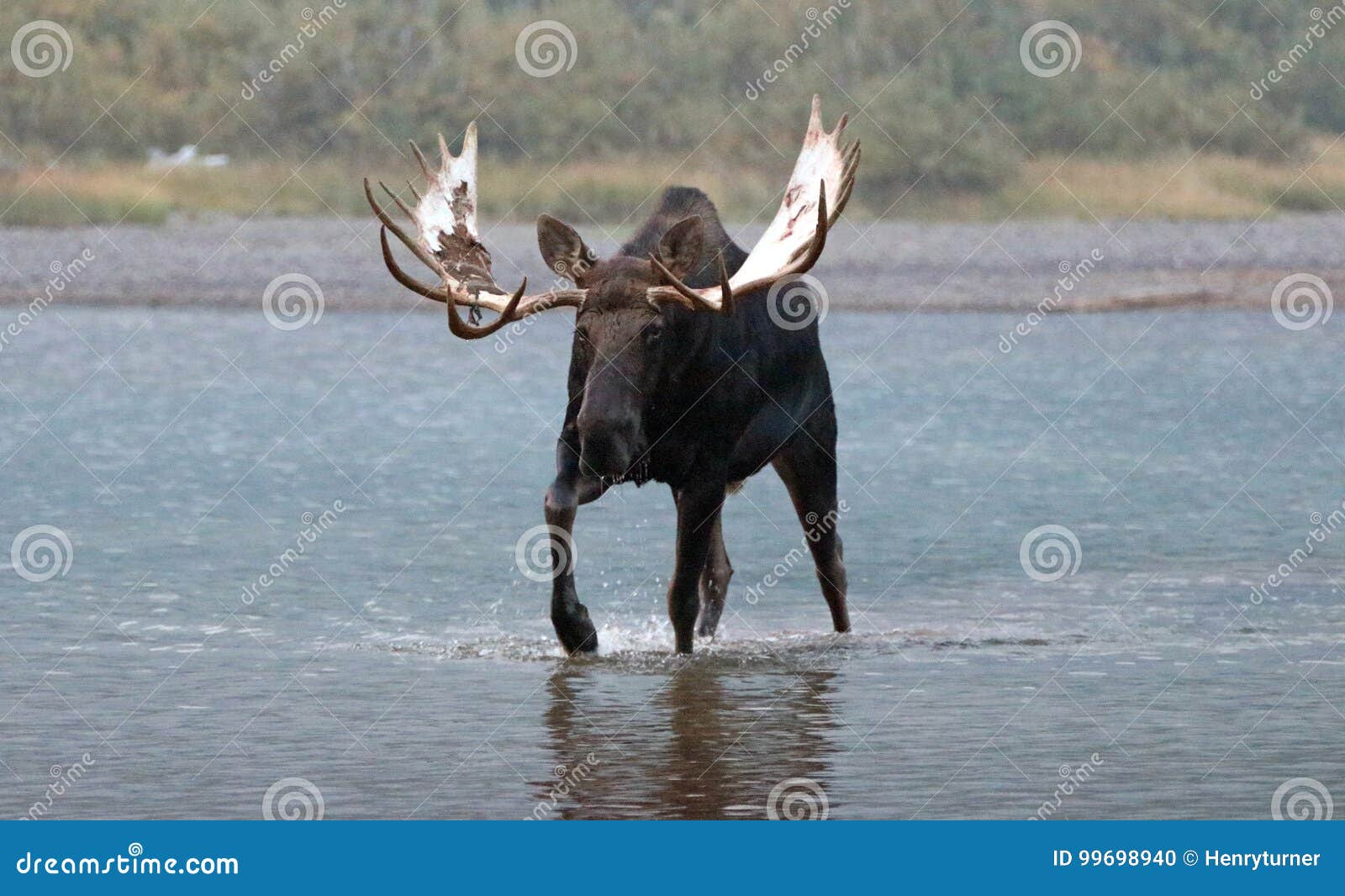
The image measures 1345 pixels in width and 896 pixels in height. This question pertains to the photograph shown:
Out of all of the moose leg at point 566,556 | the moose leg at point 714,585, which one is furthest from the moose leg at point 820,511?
the moose leg at point 566,556

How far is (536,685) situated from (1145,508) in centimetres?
685

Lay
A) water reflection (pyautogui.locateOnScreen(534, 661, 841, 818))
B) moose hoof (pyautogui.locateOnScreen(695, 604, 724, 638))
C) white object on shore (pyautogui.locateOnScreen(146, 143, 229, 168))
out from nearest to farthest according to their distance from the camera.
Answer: water reflection (pyautogui.locateOnScreen(534, 661, 841, 818)), moose hoof (pyautogui.locateOnScreen(695, 604, 724, 638)), white object on shore (pyautogui.locateOnScreen(146, 143, 229, 168))

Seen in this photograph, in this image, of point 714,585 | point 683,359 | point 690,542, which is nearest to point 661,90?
point 714,585

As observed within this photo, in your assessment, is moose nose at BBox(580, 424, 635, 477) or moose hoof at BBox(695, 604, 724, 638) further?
moose hoof at BBox(695, 604, 724, 638)

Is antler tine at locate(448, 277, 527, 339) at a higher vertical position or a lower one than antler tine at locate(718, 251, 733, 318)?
higher

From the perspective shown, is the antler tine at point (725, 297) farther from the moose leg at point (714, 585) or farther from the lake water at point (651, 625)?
the moose leg at point (714, 585)

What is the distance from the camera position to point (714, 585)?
1253 centimetres

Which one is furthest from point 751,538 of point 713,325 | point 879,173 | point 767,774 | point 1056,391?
point 879,173

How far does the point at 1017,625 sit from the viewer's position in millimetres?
12664

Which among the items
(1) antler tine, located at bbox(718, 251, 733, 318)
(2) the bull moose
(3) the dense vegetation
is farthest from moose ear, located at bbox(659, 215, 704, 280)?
(3) the dense vegetation

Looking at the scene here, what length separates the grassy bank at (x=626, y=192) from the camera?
4344 centimetres

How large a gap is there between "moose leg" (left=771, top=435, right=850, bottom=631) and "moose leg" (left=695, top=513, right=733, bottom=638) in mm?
405

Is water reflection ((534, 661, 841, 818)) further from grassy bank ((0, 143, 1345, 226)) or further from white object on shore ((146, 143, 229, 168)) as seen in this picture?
white object on shore ((146, 143, 229, 168))

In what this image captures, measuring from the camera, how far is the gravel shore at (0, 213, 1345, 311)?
3531 centimetres
